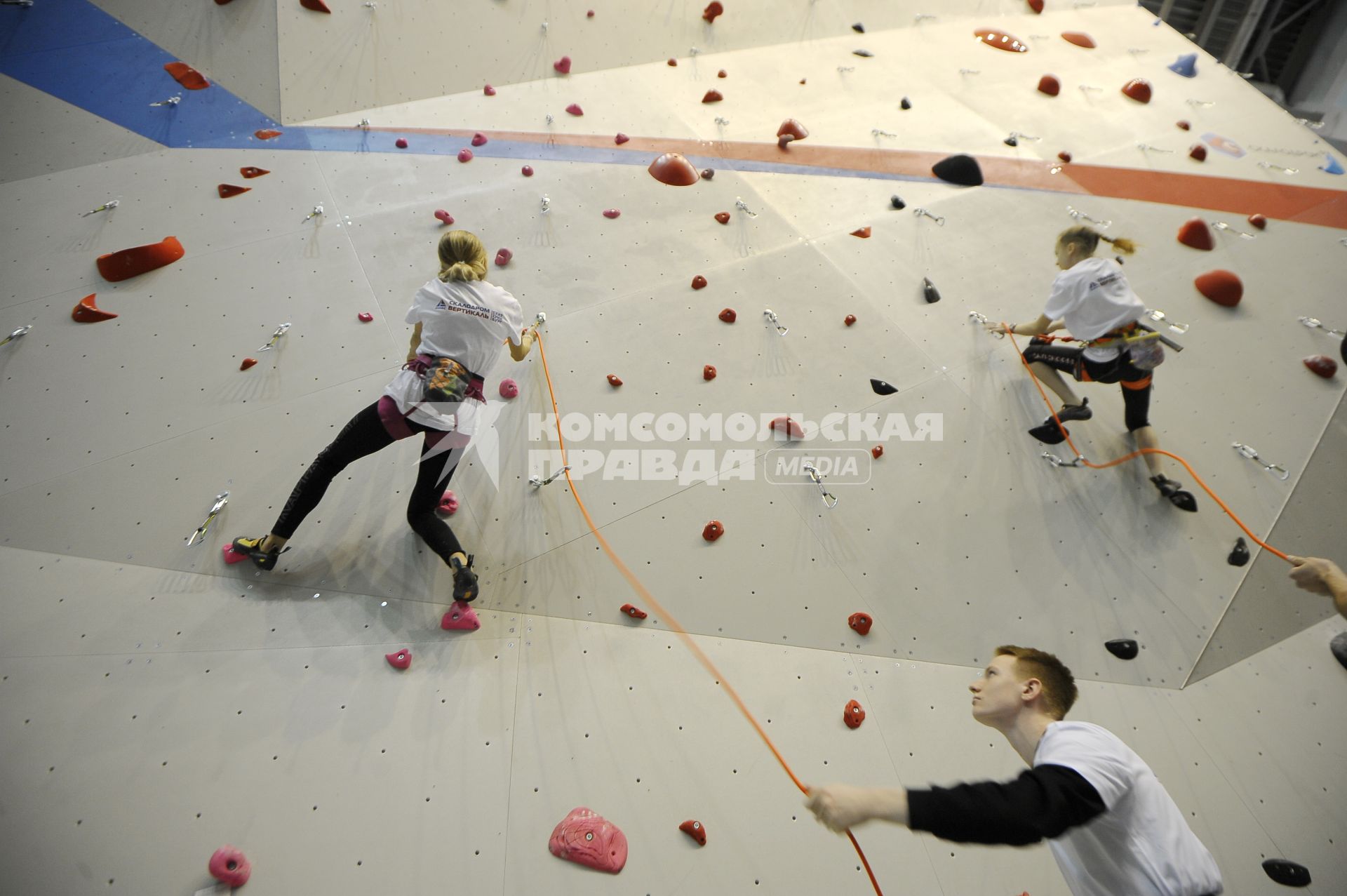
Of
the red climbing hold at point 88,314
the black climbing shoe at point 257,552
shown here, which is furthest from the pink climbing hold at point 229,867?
the red climbing hold at point 88,314

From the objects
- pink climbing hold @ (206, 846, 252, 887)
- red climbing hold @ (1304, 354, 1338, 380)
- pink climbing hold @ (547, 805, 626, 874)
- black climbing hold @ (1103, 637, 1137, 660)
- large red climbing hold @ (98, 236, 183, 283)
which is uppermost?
red climbing hold @ (1304, 354, 1338, 380)

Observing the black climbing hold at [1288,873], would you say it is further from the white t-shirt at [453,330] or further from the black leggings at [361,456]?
the white t-shirt at [453,330]

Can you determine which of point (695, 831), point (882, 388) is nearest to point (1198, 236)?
A: point (882, 388)

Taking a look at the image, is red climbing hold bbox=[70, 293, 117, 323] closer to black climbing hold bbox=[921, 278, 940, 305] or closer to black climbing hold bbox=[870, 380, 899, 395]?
black climbing hold bbox=[870, 380, 899, 395]

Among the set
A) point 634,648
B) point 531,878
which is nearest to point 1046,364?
point 634,648

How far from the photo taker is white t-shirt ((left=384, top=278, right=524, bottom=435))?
6.42 feet

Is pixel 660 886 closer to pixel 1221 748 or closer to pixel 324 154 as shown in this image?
pixel 1221 748

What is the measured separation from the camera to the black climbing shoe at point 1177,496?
8.45ft

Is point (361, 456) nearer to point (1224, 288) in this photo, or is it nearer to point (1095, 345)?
point (1095, 345)

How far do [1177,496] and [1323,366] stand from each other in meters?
1.21

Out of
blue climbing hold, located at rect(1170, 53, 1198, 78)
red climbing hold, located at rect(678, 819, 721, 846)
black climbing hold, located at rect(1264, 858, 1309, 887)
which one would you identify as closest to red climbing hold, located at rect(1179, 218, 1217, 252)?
blue climbing hold, located at rect(1170, 53, 1198, 78)

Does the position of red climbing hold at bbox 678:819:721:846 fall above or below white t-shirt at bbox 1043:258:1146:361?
below

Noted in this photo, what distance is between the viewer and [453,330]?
6.50ft

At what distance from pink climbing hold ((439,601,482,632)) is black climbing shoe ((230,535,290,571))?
1.70 ft
